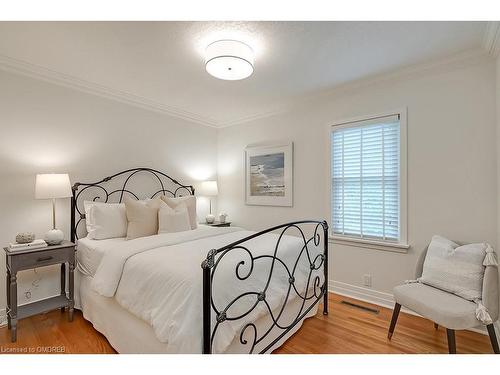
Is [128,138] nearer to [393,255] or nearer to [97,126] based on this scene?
[97,126]

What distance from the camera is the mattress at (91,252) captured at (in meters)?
2.32

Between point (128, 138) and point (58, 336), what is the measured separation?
7.29 ft

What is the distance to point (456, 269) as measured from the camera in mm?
1977

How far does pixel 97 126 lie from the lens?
3.04 m

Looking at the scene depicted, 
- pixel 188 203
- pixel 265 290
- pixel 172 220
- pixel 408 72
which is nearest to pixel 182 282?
pixel 265 290

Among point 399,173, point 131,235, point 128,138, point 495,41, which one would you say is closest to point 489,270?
point 399,173

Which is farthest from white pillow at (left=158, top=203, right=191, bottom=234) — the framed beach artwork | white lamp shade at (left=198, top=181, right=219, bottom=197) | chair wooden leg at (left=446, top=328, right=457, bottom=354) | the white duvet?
chair wooden leg at (left=446, top=328, right=457, bottom=354)

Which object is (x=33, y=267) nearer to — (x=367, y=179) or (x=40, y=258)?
(x=40, y=258)

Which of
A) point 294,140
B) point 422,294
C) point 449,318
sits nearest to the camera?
point 449,318

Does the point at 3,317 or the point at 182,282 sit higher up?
the point at 182,282

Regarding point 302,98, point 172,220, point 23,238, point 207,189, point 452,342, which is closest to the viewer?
point 452,342

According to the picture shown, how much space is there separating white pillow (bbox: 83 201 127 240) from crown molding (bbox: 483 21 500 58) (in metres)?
3.58

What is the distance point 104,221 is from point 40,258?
0.59m

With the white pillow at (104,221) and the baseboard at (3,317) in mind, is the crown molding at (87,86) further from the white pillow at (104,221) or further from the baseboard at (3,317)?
the baseboard at (3,317)
